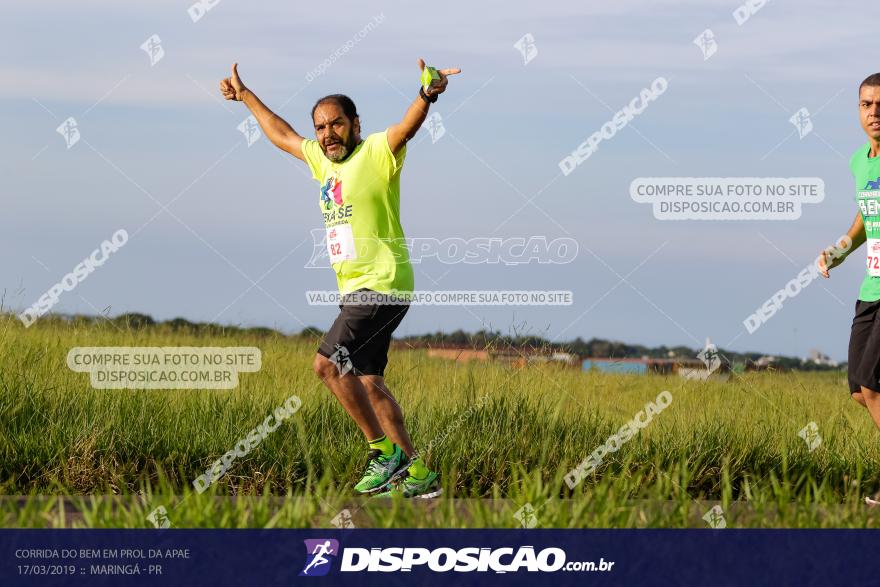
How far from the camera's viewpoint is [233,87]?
7109 mm

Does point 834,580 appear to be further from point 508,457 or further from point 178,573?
point 178,573

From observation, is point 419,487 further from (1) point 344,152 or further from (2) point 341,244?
(1) point 344,152

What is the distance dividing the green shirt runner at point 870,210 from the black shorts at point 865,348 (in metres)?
0.09

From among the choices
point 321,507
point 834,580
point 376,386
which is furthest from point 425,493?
point 834,580

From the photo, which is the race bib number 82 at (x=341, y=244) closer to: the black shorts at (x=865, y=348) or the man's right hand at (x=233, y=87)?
the man's right hand at (x=233, y=87)

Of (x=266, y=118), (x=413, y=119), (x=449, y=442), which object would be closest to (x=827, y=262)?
(x=449, y=442)

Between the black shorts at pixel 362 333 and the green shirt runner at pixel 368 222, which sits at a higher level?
the green shirt runner at pixel 368 222

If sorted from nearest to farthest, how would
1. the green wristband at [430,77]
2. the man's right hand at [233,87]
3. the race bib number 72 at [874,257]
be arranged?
the green wristband at [430,77] < the race bib number 72 at [874,257] < the man's right hand at [233,87]

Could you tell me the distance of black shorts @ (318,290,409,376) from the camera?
19.7 feet

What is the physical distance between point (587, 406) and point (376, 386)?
6.32 feet

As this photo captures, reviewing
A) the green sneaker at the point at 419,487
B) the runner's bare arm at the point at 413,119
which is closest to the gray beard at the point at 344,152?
the runner's bare arm at the point at 413,119

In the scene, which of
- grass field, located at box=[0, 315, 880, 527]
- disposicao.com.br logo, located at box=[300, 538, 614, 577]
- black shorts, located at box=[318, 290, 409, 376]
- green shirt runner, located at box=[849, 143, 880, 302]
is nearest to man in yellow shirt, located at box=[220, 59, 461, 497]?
black shorts, located at box=[318, 290, 409, 376]

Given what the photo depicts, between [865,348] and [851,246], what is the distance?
0.72 m

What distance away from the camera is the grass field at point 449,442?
6.18m
